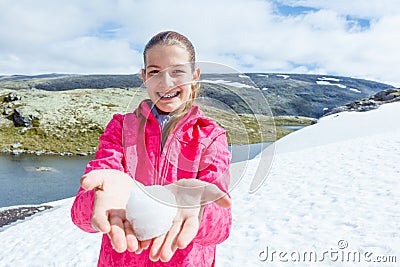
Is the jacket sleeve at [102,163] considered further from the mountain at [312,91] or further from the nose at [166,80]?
the mountain at [312,91]

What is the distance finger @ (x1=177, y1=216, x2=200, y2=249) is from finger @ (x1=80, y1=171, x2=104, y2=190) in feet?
1.15

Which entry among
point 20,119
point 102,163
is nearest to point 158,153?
point 102,163

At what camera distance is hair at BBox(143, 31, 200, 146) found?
5.23ft

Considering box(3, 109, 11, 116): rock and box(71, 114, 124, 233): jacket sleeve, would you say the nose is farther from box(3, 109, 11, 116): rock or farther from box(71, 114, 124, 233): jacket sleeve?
box(3, 109, 11, 116): rock

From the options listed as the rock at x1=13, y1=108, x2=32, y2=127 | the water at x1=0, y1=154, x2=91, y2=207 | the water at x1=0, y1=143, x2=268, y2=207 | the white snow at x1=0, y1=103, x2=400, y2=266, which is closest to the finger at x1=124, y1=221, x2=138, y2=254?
the white snow at x1=0, y1=103, x2=400, y2=266

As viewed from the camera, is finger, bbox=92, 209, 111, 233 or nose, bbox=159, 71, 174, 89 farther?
nose, bbox=159, 71, 174, 89

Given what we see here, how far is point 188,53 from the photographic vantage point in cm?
162

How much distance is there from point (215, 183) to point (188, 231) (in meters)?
0.22

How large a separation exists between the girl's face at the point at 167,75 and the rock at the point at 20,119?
55.0 m

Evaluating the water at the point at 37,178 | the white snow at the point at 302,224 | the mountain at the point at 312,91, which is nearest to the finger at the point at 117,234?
the white snow at the point at 302,224

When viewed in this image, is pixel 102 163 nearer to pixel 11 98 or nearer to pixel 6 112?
pixel 6 112

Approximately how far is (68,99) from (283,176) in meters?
59.3

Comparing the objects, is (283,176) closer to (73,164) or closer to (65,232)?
(65,232)

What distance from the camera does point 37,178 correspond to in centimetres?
2823
